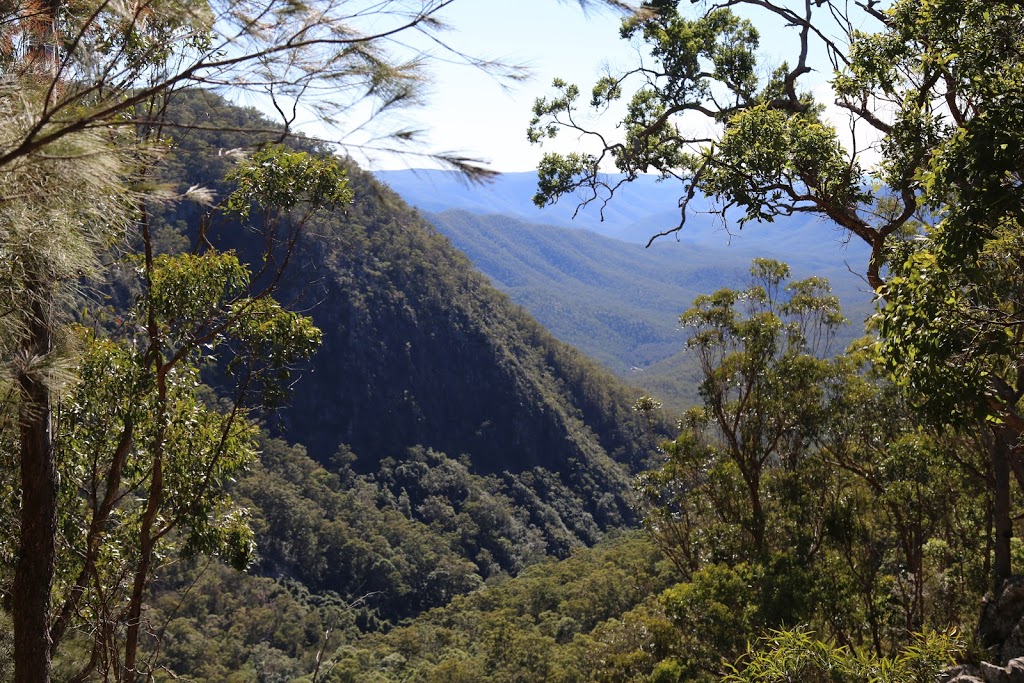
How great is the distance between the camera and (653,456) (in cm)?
6544

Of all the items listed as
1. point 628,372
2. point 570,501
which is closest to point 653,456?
point 570,501

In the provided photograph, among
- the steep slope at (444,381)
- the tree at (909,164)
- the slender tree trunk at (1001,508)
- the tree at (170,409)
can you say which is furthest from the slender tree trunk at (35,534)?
the steep slope at (444,381)

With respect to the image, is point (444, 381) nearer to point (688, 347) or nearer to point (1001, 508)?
point (688, 347)

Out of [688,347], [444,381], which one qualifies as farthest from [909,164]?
[444,381]

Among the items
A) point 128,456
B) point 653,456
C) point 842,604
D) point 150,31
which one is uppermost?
point 150,31

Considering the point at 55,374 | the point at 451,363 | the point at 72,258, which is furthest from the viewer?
the point at 451,363

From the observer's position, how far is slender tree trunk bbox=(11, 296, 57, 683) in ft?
9.48

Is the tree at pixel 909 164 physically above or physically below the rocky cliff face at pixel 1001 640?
above

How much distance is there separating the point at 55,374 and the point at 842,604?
7464 mm

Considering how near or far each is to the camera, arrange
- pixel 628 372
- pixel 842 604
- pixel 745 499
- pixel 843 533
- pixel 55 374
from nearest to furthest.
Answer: pixel 55 374, pixel 842 604, pixel 843 533, pixel 745 499, pixel 628 372

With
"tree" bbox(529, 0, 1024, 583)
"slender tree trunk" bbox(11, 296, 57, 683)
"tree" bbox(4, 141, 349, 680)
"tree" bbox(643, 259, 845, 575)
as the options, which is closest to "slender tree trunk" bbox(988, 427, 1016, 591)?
"tree" bbox(529, 0, 1024, 583)

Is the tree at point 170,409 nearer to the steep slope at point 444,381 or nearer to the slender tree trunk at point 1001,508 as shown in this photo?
the slender tree trunk at point 1001,508

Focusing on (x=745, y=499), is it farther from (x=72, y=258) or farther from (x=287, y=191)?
(x=72, y=258)

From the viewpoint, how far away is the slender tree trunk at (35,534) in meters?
2.89
